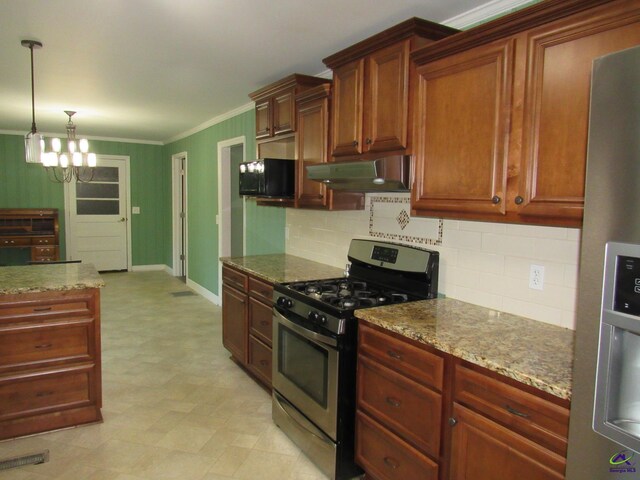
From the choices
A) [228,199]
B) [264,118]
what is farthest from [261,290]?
[228,199]

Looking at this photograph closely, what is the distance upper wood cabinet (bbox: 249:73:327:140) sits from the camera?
334cm

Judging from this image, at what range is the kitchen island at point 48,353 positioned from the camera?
2580mm

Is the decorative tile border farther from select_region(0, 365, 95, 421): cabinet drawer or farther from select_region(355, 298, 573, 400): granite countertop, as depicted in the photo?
select_region(0, 365, 95, 421): cabinet drawer

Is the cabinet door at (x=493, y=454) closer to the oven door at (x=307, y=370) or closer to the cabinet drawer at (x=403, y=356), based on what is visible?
the cabinet drawer at (x=403, y=356)

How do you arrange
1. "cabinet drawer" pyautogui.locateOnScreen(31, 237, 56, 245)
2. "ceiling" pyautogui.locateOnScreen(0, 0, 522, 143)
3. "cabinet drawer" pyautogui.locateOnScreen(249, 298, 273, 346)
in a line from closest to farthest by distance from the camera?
"ceiling" pyautogui.locateOnScreen(0, 0, 522, 143) → "cabinet drawer" pyautogui.locateOnScreen(249, 298, 273, 346) → "cabinet drawer" pyautogui.locateOnScreen(31, 237, 56, 245)

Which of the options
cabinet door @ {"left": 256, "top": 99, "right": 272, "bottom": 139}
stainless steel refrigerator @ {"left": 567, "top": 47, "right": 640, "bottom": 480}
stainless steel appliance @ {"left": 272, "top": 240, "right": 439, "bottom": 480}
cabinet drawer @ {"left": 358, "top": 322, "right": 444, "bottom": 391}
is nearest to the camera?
stainless steel refrigerator @ {"left": 567, "top": 47, "right": 640, "bottom": 480}

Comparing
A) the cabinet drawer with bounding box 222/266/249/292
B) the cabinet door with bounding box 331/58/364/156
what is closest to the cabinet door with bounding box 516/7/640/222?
the cabinet door with bounding box 331/58/364/156

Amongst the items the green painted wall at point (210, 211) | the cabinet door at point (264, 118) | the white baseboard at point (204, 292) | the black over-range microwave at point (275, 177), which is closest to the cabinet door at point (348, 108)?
the black over-range microwave at point (275, 177)

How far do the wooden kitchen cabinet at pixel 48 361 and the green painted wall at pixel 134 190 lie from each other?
541cm

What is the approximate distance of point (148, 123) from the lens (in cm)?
620

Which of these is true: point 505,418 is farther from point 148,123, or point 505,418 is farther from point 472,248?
point 148,123

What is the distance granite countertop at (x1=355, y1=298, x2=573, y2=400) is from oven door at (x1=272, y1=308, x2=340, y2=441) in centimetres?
35

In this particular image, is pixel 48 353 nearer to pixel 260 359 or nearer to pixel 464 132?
pixel 260 359

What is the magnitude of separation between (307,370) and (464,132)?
4.96 ft
